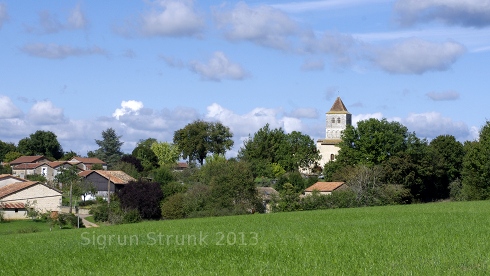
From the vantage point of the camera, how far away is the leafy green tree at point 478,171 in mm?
79562

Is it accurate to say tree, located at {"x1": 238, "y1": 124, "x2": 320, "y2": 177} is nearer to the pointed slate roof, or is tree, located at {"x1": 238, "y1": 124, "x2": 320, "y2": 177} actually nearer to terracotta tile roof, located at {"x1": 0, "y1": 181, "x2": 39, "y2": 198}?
the pointed slate roof

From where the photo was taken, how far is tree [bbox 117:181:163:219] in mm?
77375

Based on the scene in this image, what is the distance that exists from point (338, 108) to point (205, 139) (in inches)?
2077

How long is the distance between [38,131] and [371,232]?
151884 mm

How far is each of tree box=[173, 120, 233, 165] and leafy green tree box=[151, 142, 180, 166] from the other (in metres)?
16.0

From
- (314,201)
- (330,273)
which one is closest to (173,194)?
(314,201)

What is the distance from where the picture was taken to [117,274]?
18.4 m

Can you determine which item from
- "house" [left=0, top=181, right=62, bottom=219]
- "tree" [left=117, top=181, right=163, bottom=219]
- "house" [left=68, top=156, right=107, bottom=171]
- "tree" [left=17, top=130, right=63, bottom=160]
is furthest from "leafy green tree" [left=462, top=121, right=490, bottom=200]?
"tree" [left=17, top=130, right=63, bottom=160]

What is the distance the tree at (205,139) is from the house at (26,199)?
48.7 m

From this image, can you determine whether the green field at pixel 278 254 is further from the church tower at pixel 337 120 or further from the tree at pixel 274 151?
the church tower at pixel 337 120

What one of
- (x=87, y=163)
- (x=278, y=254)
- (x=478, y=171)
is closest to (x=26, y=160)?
(x=87, y=163)

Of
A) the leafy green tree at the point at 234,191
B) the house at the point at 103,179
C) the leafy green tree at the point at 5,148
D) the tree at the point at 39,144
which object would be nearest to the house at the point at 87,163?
the tree at the point at 39,144

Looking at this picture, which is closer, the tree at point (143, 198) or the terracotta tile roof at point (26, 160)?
the tree at point (143, 198)

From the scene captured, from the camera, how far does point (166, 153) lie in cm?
14938
